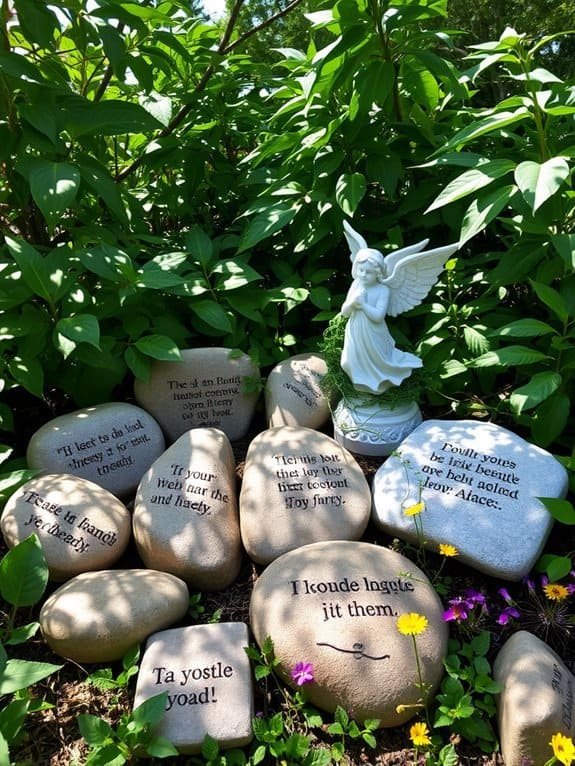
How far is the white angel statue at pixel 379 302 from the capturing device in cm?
249

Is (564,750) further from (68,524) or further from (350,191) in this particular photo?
(350,191)

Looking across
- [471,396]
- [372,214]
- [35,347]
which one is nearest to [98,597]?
[35,347]

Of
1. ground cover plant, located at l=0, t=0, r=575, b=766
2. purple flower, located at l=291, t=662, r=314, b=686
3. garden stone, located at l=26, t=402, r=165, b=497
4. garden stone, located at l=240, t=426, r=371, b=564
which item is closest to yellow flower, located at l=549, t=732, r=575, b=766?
ground cover plant, located at l=0, t=0, r=575, b=766

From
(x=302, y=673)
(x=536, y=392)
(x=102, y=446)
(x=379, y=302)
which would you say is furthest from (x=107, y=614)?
(x=536, y=392)

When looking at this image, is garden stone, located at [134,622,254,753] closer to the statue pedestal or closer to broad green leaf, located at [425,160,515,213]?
the statue pedestal

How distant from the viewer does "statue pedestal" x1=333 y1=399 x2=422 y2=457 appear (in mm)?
2695

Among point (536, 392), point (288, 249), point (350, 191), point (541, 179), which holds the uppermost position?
point (541, 179)

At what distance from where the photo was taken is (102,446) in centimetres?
270

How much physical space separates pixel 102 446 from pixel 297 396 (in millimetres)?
1014

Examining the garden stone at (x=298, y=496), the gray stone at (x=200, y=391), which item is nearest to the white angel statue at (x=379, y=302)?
the garden stone at (x=298, y=496)

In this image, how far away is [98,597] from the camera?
1.93 meters

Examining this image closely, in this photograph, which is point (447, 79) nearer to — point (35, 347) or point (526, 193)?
point (526, 193)

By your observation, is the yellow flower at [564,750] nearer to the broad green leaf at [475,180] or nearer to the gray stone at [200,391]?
the broad green leaf at [475,180]

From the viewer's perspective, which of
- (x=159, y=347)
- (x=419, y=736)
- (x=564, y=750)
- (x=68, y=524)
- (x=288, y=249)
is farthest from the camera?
(x=288, y=249)
